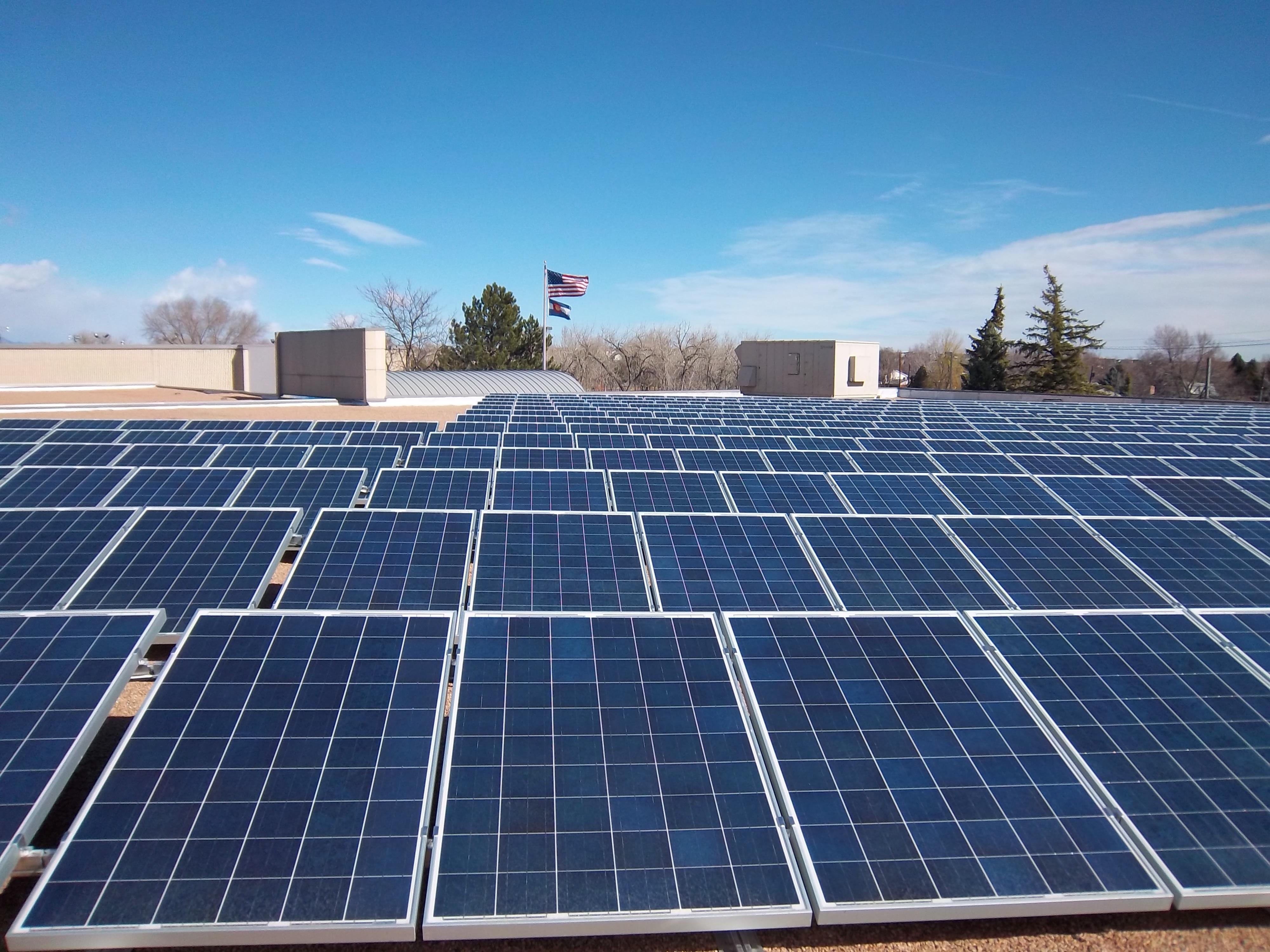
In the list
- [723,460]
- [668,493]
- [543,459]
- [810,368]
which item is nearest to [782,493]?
[668,493]

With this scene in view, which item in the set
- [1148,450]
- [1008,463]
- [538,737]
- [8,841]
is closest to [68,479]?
[8,841]

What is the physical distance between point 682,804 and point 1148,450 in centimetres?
1908

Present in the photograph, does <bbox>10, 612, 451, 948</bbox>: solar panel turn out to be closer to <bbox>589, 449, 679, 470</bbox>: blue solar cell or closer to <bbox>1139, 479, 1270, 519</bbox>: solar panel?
<bbox>589, 449, 679, 470</bbox>: blue solar cell

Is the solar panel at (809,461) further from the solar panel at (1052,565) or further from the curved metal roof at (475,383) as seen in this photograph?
the curved metal roof at (475,383)

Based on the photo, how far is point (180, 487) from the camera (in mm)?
10914

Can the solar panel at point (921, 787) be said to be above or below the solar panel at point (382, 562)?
below

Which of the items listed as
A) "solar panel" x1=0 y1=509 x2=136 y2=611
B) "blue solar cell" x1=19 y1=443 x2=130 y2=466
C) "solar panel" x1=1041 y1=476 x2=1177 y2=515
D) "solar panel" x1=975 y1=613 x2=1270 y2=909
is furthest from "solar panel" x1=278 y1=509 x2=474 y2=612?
"blue solar cell" x1=19 y1=443 x2=130 y2=466

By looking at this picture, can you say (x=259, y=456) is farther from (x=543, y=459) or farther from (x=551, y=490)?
(x=551, y=490)

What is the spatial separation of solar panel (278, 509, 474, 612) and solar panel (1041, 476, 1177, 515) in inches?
329

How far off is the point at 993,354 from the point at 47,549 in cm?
7704

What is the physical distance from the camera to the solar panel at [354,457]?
14719 mm

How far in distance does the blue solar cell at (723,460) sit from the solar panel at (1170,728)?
8092 millimetres

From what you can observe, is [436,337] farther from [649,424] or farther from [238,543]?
[238,543]

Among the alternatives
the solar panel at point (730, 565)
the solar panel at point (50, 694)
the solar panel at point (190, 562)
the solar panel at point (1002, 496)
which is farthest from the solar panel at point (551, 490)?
the solar panel at point (50, 694)
